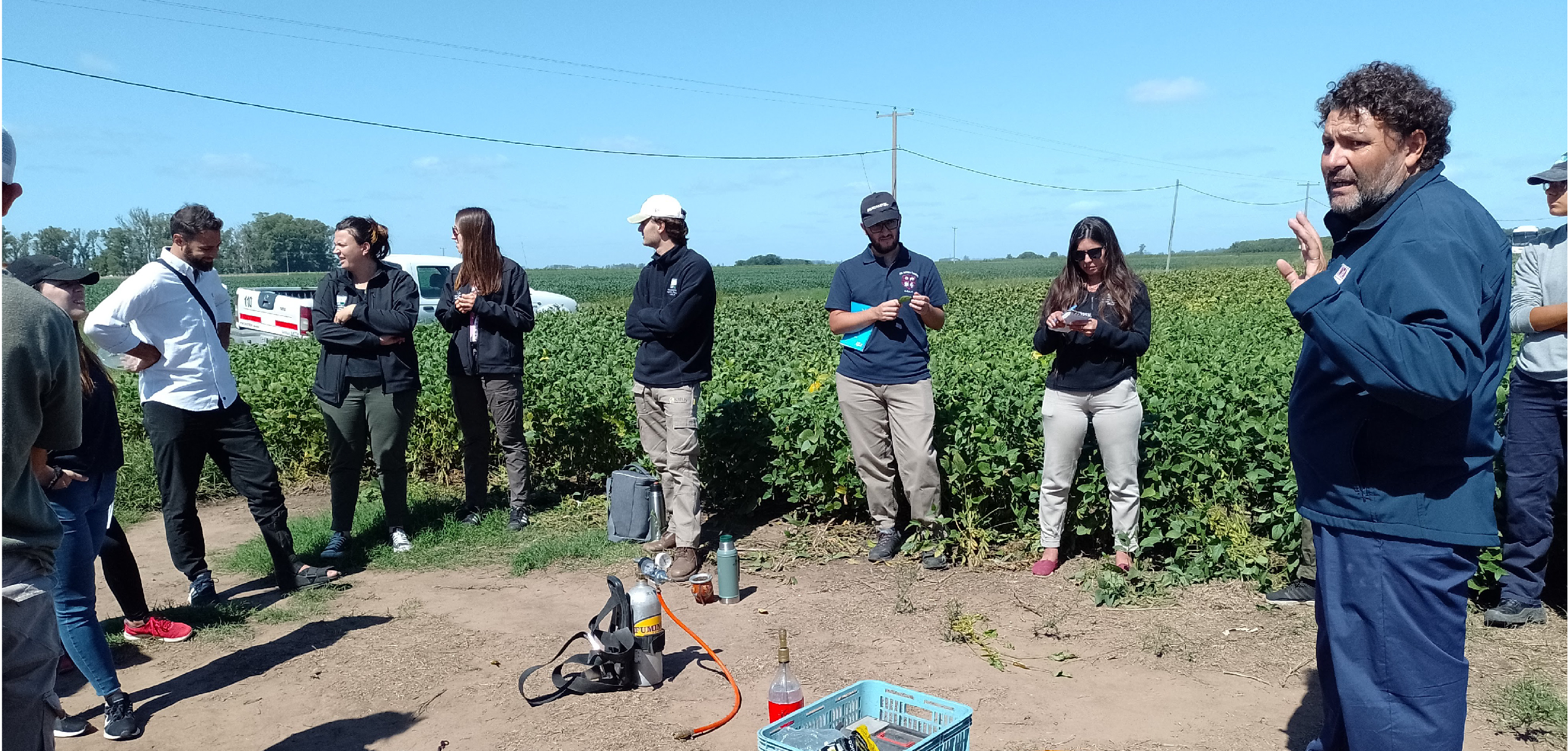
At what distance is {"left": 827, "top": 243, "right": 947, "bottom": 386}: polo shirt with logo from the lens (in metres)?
5.86

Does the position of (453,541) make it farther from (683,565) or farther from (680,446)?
(680,446)

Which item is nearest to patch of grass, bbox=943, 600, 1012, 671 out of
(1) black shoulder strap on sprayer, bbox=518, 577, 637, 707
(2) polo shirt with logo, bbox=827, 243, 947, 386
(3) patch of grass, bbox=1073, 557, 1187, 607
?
(3) patch of grass, bbox=1073, 557, 1187, 607

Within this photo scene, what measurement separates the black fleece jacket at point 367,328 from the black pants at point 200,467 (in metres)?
0.71

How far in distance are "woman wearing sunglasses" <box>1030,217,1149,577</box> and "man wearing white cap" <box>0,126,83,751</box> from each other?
424 cm

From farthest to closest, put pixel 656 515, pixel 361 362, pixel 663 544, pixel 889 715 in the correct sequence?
1. pixel 656 515
2. pixel 663 544
3. pixel 361 362
4. pixel 889 715

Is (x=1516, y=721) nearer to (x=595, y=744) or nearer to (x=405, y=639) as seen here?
(x=595, y=744)

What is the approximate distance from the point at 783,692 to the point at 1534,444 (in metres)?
3.75

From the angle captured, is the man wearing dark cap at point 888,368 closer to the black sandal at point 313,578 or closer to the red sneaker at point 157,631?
the black sandal at point 313,578

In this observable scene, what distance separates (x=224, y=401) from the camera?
543 centimetres

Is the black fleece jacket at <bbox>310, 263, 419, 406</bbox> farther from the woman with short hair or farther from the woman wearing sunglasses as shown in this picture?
the woman wearing sunglasses

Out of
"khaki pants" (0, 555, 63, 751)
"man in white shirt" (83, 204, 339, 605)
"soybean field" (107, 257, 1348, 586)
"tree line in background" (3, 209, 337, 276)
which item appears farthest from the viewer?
"tree line in background" (3, 209, 337, 276)

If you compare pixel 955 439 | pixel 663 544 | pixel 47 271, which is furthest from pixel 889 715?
pixel 47 271

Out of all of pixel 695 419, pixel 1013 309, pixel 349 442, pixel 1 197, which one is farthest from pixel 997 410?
pixel 1013 309

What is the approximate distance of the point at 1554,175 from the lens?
468 cm
